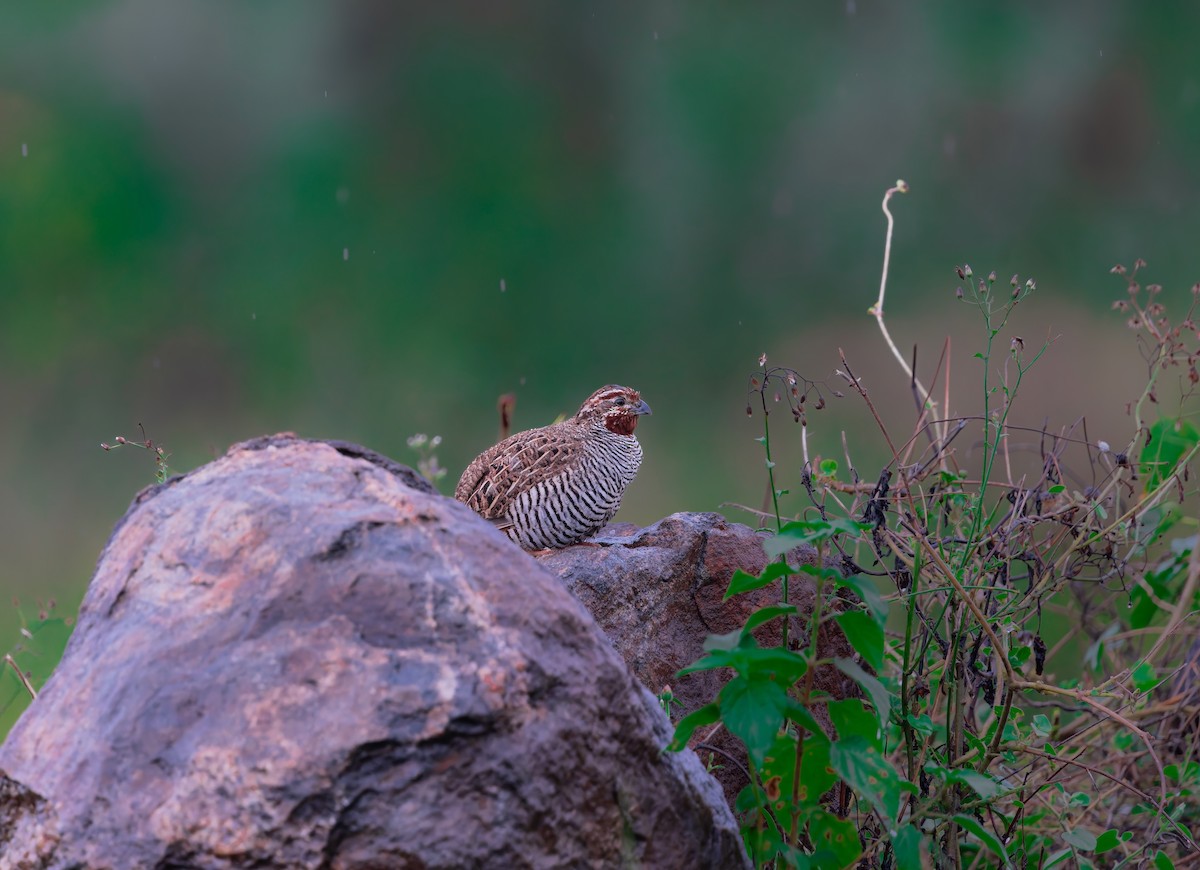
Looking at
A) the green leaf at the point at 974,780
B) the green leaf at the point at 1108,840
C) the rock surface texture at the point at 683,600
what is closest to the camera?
the green leaf at the point at 974,780

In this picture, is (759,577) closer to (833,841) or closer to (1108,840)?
(833,841)

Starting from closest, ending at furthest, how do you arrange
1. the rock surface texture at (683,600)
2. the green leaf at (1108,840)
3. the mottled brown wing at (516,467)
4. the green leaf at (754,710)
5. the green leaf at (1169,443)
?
the green leaf at (754,710) < the green leaf at (1108,840) < the rock surface texture at (683,600) < the green leaf at (1169,443) < the mottled brown wing at (516,467)

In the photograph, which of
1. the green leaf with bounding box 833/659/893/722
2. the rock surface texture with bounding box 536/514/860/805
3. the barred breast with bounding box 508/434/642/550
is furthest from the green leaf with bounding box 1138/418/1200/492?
the green leaf with bounding box 833/659/893/722

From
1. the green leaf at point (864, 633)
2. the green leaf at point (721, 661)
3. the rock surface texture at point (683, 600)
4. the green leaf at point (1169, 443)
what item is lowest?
the green leaf at point (721, 661)

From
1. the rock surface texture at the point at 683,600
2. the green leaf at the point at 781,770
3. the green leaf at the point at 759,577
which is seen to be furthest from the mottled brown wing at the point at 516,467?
the green leaf at the point at 759,577

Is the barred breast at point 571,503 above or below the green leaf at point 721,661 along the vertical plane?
above

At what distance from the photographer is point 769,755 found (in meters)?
2.35

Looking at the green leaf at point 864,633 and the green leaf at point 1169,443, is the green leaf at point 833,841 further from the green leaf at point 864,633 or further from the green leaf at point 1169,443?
the green leaf at point 1169,443

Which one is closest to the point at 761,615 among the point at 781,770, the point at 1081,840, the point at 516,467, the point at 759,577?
the point at 759,577

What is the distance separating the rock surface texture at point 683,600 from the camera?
3.49 meters

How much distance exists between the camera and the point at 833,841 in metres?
2.49

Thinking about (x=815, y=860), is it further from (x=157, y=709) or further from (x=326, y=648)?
(x=157, y=709)

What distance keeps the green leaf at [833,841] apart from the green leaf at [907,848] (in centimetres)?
10

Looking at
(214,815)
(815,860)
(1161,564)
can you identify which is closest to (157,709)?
(214,815)
